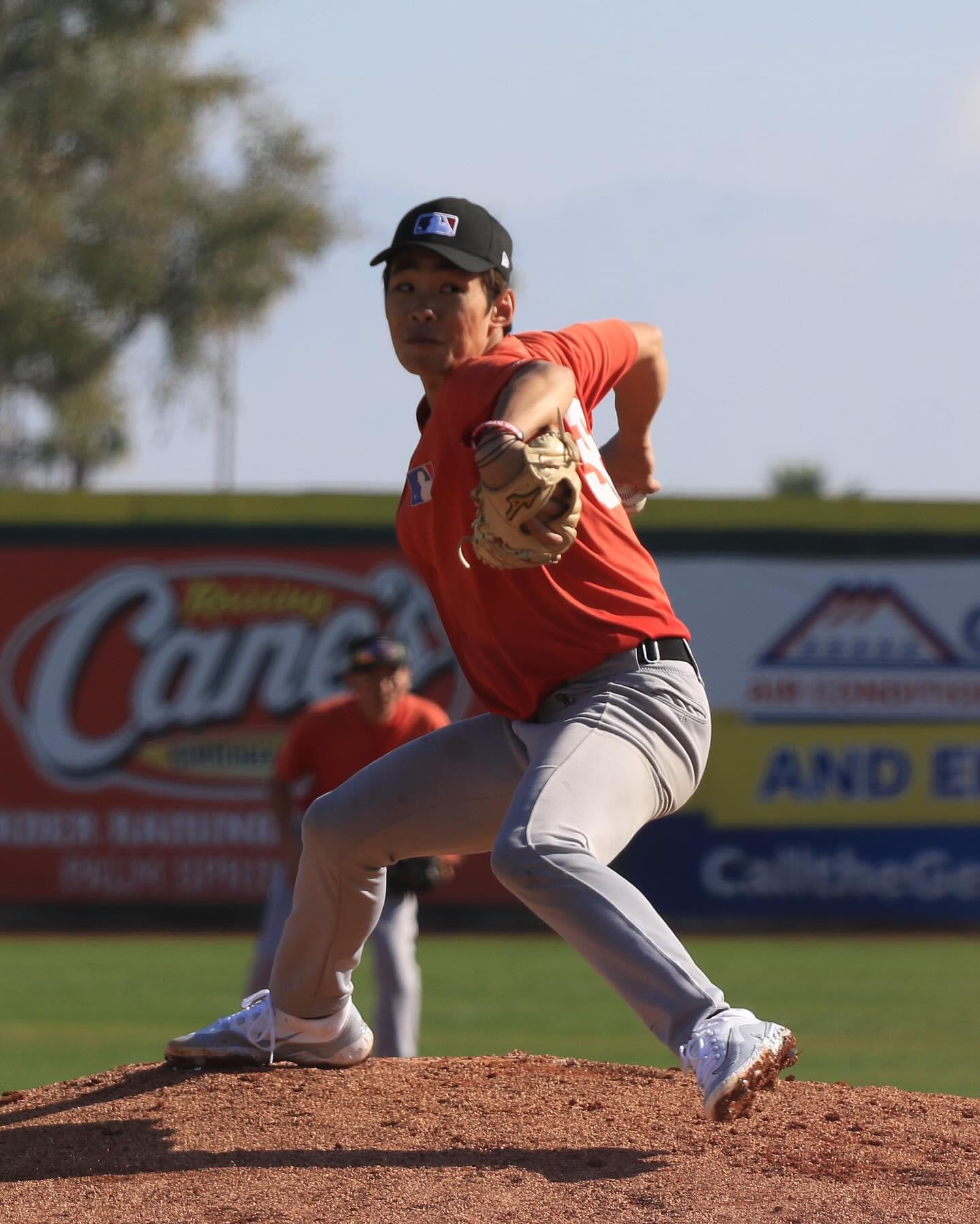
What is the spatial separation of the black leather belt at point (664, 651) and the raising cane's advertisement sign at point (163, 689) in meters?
9.96

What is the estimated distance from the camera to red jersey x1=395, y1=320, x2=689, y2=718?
349cm

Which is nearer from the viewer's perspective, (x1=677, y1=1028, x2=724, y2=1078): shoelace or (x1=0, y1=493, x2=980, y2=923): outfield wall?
(x1=677, y1=1028, x2=724, y2=1078): shoelace

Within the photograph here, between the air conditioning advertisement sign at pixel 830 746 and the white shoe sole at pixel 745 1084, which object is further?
the air conditioning advertisement sign at pixel 830 746

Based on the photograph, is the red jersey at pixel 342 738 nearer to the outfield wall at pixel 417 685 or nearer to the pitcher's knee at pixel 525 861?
the pitcher's knee at pixel 525 861

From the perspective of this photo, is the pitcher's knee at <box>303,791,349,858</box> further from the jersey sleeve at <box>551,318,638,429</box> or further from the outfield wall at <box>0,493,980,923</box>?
the outfield wall at <box>0,493,980,923</box>

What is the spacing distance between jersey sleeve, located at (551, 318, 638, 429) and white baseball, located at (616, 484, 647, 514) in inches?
13.1

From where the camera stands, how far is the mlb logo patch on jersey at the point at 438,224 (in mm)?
3572

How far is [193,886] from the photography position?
13.4 metres

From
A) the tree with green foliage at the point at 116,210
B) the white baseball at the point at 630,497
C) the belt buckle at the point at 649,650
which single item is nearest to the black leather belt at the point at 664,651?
the belt buckle at the point at 649,650

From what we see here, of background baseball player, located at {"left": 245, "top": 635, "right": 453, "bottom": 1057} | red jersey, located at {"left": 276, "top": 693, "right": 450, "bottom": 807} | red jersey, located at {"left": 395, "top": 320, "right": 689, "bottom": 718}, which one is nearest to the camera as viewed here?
red jersey, located at {"left": 395, "top": 320, "right": 689, "bottom": 718}

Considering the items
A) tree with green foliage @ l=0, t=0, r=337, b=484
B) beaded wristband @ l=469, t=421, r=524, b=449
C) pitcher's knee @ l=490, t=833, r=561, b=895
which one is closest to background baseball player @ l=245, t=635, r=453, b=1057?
pitcher's knee @ l=490, t=833, r=561, b=895

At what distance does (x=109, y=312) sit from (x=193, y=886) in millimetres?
17185

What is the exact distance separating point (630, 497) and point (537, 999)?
677cm

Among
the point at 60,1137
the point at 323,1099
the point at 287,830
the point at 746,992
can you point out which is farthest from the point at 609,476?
the point at 746,992
